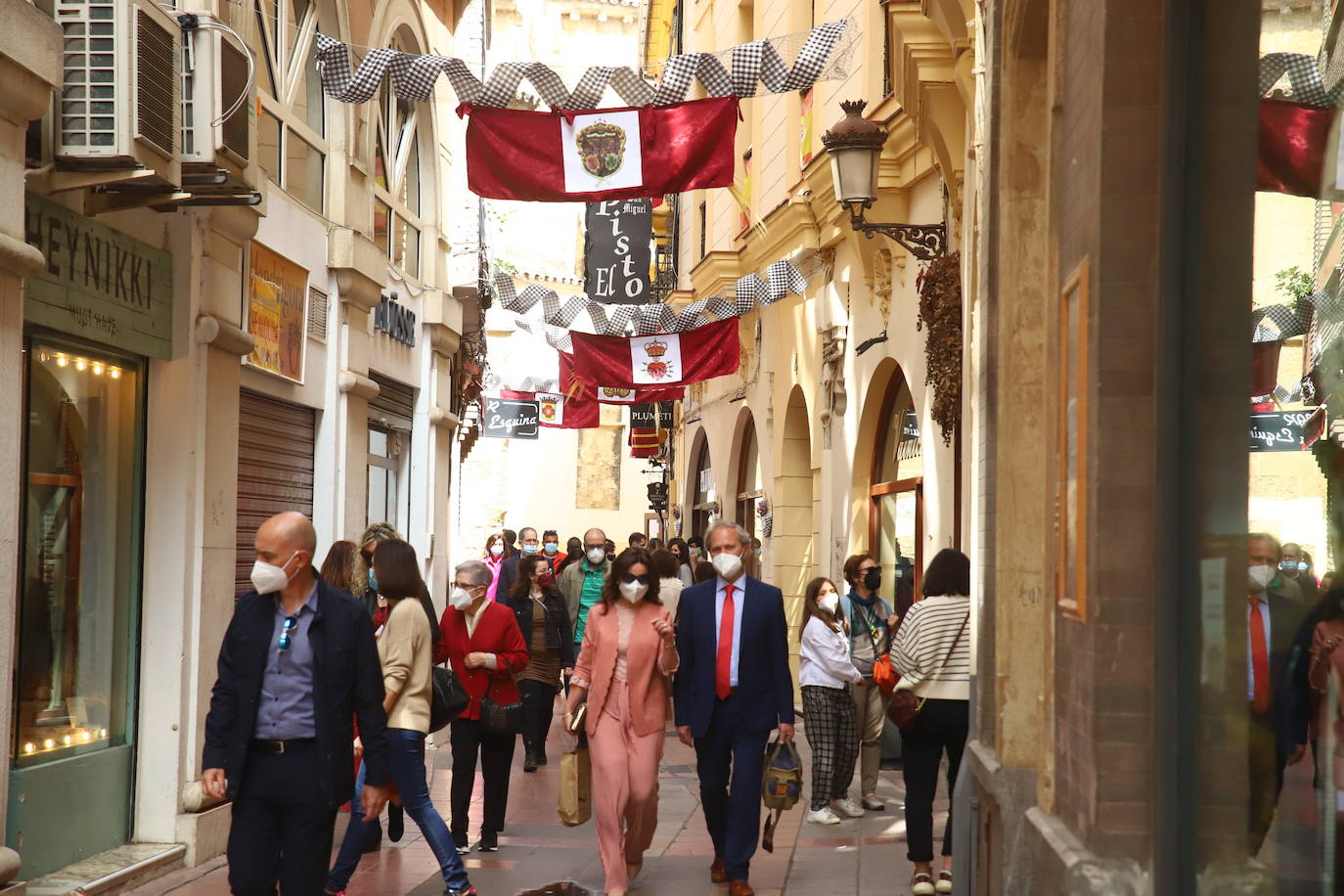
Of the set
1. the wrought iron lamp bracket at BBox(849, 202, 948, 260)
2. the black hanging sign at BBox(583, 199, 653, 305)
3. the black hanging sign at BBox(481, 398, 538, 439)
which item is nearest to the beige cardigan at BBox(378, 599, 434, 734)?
the wrought iron lamp bracket at BBox(849, 202, 948, 260)

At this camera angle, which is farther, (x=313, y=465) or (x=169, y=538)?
(x=313, y=465)

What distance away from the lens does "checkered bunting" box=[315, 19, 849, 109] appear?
38.1ft

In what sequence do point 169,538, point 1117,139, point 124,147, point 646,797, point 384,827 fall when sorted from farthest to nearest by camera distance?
point 384,827 < point 169,538 < point 646,797 < point 124,147 < point 1117,139

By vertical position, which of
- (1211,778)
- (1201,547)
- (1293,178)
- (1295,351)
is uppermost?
(1293,178)

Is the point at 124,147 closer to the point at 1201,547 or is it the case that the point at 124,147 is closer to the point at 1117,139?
the point at 1117,139

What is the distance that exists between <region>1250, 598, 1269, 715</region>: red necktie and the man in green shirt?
12044 millimetres

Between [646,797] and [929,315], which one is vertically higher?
[929,315]

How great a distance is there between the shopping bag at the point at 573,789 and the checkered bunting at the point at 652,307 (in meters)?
8.32

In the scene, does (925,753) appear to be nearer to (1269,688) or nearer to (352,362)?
(1269,688)

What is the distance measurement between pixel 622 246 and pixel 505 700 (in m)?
15.9

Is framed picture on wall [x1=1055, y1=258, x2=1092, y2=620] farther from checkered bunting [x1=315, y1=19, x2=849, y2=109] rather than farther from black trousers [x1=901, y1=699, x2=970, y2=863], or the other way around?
checkered bunting [x1=315, y1=19, x2=849, y2=109]

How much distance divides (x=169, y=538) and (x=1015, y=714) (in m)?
5.05

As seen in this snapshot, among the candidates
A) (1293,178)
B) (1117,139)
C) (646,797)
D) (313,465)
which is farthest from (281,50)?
(1293,178)

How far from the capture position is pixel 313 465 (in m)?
13.7
